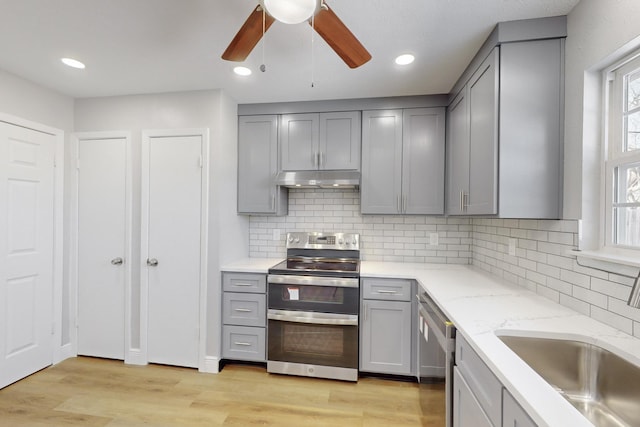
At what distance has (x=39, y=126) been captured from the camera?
2.55 m

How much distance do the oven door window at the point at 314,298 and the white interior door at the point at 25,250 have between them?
2.03 metres

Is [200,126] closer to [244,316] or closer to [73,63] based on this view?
[73,63]

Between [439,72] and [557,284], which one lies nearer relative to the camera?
[557,284]

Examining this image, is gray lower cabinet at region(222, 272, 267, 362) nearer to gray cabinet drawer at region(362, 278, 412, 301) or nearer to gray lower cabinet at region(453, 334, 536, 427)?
gray cabinet drawer at region(362, 278, 412, 301)

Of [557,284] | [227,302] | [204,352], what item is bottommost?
[204,352]

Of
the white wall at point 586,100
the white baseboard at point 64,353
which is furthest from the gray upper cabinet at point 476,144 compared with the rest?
the white baseboard at point 64,353

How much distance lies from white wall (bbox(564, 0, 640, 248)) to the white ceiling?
17cm

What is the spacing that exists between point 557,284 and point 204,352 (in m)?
2.70

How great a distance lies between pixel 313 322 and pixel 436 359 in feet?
3.57

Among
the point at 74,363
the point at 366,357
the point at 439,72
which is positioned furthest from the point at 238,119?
the point at 74,363

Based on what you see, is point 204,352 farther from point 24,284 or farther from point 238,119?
point 238,119

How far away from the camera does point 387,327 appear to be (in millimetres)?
2469

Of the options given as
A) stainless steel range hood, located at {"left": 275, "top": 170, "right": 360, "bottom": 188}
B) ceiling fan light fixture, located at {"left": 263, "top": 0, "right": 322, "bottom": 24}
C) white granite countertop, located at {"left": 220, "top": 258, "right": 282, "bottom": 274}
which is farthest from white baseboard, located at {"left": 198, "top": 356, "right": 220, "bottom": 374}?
ceiling fan light fixture, located at {"left": 263, "top": 0, "right": 322, "bottom": 24}

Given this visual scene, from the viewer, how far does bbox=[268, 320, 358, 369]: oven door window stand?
8.09ft
